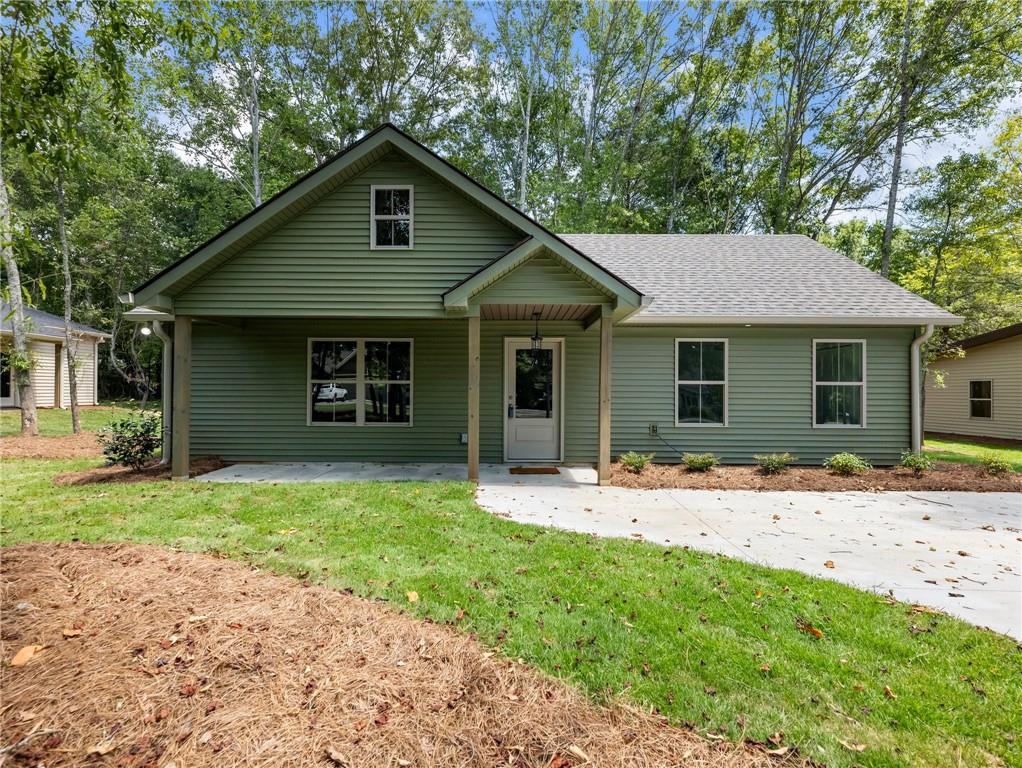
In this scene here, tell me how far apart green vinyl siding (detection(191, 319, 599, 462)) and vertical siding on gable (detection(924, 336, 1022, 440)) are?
46.6ft

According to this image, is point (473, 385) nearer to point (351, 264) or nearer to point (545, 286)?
point (545, 286)

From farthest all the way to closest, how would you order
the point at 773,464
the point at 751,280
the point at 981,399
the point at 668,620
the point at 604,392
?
the point at 981,399 < the point at 751,280 < the point at 773,464 < the point at 604,392 < the point at 668,620

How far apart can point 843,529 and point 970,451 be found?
10.5 m

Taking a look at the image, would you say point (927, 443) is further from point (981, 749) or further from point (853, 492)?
point (981, 749)

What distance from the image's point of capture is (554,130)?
2083 cm

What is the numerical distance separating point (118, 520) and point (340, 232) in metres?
5.13

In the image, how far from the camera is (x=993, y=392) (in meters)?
14.7

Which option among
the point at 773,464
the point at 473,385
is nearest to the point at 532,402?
the point at 473,385

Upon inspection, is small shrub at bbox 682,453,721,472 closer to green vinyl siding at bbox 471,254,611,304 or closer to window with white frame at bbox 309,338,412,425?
green vinyl siding at bbox 471,254,611,304

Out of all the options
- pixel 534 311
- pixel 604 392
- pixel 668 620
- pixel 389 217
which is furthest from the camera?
pixel 534 311

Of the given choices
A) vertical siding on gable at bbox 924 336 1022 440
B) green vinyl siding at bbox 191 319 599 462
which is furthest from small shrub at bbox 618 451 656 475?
vertical siding on gable at bbox 924 336 1022 440

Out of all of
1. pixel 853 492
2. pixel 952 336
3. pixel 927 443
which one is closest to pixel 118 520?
pixel 853 492

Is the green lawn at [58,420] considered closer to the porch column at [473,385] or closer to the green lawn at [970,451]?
the porch column at [473,385]

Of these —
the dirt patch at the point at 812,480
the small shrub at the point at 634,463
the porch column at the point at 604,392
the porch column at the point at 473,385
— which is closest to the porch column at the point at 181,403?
the porch column at the point at 473,385
